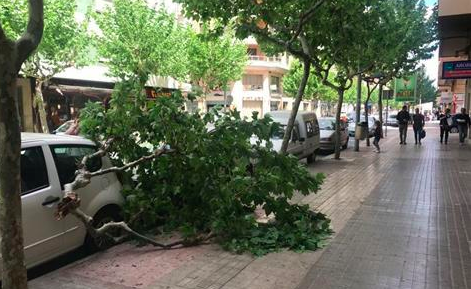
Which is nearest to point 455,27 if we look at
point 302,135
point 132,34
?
point 302,135

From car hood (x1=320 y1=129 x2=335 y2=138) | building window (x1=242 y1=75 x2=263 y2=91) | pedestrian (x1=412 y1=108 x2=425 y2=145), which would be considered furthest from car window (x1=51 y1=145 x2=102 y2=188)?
building window (x1=242 y1=75 x2=263 y2=91)

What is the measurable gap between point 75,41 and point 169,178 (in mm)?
16955

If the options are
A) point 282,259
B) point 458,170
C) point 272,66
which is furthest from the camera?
point 272,66

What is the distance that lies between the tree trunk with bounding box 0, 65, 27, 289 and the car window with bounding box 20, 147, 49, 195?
1.38 meters

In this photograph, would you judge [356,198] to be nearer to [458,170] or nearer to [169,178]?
[169,178]

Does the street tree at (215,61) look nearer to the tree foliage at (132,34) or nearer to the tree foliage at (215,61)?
the tree foliage at (215,61)

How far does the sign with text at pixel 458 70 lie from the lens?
19.5 m

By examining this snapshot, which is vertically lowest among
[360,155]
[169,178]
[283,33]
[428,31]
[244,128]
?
[360,155]

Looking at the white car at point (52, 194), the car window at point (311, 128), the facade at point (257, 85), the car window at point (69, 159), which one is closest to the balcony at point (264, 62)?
the facade at point (257, 85)

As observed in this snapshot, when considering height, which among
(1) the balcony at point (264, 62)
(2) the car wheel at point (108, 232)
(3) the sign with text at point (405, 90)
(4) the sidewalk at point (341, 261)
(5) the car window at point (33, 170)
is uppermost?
(1) the balcony at point (264, 62)

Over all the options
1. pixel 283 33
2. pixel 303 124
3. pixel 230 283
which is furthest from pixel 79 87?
pixel 230 283

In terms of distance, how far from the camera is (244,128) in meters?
6.45

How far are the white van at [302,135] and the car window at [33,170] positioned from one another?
27.6ft

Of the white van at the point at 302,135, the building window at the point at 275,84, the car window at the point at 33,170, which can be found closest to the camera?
the car window at the point at 33,170
